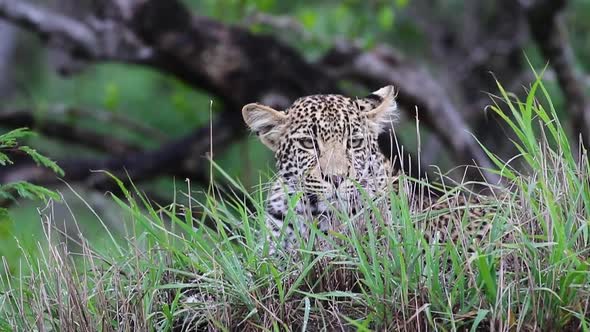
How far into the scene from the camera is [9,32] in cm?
2173

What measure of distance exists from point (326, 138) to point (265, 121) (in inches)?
18.0

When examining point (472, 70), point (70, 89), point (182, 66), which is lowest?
point (70, 89)

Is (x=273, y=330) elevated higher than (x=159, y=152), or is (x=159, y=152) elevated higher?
(x=273, y=330)

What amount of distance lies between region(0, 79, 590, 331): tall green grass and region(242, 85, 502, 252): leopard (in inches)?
19.7

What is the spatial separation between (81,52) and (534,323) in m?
8.99

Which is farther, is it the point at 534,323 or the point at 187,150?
the point at 187,150

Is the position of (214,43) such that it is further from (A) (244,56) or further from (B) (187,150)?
(B) (187,150)

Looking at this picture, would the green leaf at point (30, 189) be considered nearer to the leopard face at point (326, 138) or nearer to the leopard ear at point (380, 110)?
the leopard face at point (326, 138)

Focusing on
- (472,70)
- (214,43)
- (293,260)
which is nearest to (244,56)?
(214,43)

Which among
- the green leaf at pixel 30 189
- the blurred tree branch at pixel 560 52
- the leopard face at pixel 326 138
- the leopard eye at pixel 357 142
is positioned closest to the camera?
the green leaf at pixel 30 189

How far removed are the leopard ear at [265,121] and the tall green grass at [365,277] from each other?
4.51ft

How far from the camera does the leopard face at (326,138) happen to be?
695cm

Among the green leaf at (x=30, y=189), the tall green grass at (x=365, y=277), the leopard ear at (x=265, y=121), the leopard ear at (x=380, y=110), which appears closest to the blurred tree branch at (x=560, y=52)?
the leopard ear at (x=380, y=110)

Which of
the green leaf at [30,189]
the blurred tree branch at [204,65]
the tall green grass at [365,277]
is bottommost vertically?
the blurred tree branch at [204,65]
